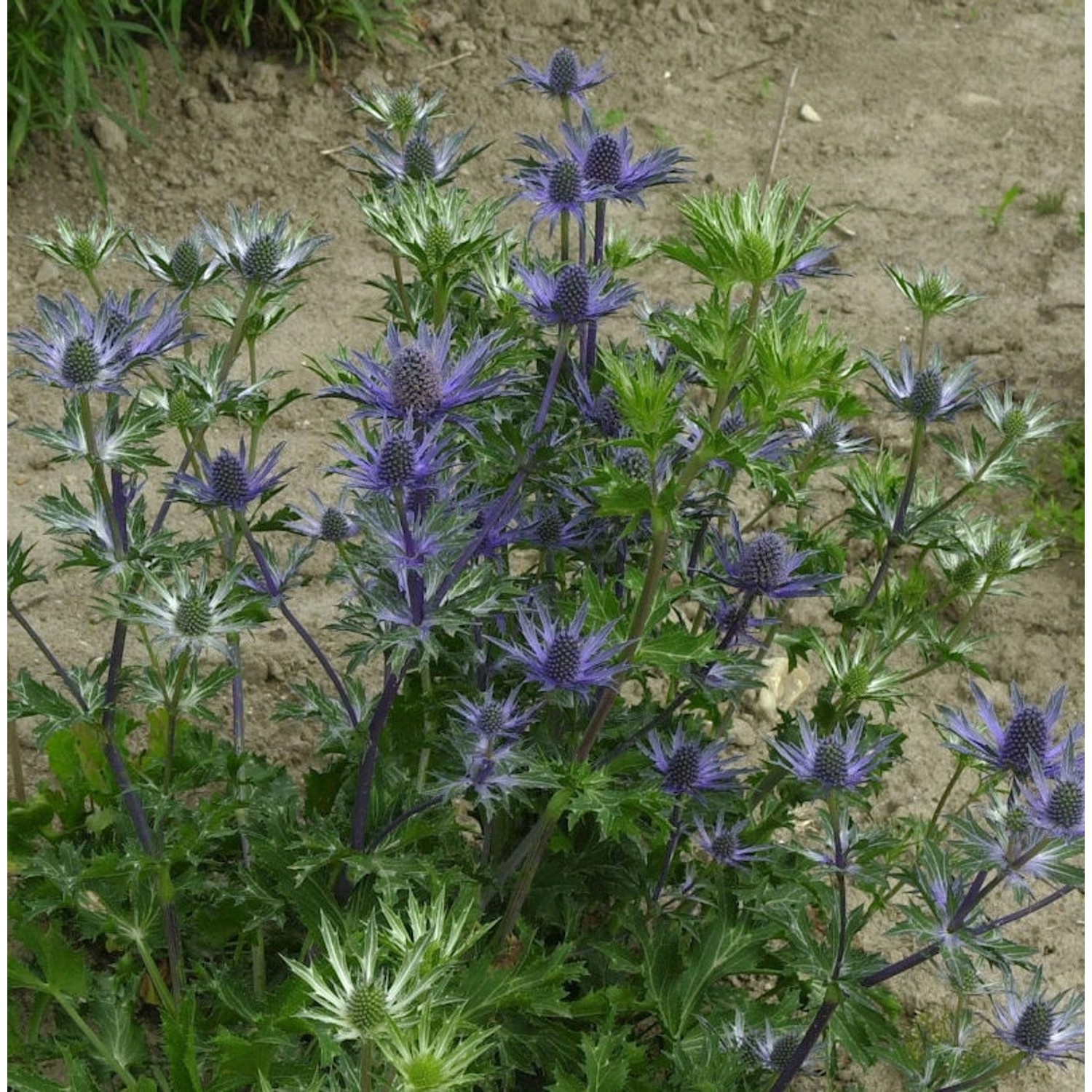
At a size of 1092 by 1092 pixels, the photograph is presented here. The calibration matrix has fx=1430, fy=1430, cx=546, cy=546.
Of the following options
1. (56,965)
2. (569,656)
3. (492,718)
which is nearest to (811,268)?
(569,656)

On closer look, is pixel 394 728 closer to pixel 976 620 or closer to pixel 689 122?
pixel 976 620

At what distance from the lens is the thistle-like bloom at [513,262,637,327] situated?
166 cm

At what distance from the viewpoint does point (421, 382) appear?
150cm

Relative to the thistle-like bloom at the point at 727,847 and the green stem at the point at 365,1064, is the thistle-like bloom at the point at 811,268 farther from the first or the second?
the green stem at the point at 365,1064

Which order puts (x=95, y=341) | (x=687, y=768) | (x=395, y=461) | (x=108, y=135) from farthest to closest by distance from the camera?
(x=108, y=135)
(x=687, y=768)
(x=95, y=341)
(x=395, y=461)

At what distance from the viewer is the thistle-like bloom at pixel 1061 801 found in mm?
1514

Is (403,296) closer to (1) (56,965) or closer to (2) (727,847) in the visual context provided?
(2) (727,847)

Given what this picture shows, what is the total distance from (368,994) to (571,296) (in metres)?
0.81

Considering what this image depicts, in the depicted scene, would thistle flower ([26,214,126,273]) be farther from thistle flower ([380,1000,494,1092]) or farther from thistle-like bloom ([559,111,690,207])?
thistle flower ([380,1000,494,1092])

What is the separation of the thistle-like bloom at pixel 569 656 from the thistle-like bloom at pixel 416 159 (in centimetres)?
70

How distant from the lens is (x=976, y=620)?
3.20 meters

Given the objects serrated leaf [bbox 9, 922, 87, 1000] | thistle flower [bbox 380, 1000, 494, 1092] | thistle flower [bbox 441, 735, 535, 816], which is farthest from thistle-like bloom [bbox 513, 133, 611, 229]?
serrated leaf [bbox 9, 922, 87, 1000]

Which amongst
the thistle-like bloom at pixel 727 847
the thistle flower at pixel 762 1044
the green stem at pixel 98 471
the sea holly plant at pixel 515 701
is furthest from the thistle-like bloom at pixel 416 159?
the thistle flower at pixel 762 1044

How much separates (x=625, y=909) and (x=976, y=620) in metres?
1.47
